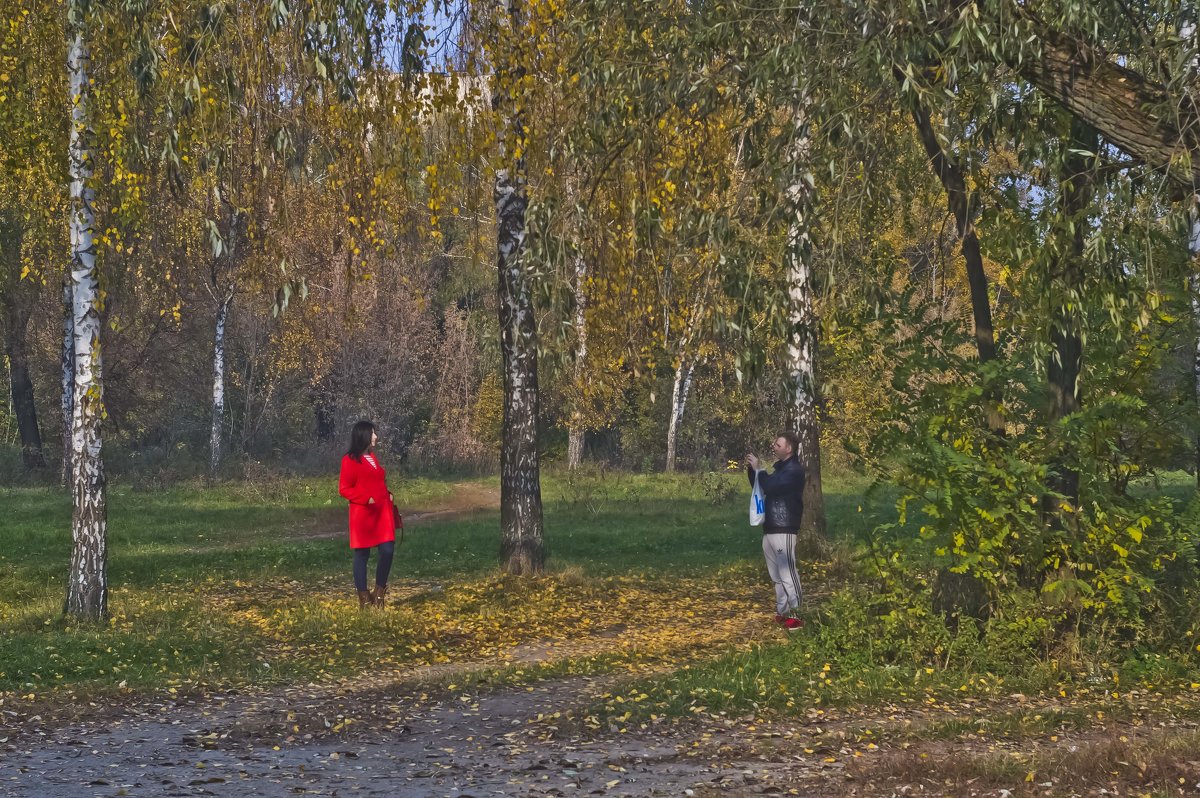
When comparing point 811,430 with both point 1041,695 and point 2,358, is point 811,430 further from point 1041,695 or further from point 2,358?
point 2,358

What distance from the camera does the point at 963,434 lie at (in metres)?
9.55

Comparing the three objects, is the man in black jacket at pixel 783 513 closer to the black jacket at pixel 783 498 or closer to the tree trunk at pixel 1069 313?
the black jacket at pixel 783 498

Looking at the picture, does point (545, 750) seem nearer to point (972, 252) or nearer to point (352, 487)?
point (972, 252)

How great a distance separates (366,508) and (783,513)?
4.12m

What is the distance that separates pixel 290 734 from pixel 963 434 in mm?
5196

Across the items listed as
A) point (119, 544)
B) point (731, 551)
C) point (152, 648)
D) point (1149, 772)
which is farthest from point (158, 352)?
point (1149, 772)

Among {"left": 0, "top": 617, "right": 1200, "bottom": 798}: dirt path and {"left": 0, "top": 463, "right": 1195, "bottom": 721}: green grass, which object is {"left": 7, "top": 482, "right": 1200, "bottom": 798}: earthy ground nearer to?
{"left": 0, "top": 617, "right": 1200, "bottom": 798}: dirt path

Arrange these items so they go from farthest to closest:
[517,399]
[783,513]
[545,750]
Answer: [517,399]
[783,513]
[545,750]

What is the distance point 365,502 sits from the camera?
12.8 metres

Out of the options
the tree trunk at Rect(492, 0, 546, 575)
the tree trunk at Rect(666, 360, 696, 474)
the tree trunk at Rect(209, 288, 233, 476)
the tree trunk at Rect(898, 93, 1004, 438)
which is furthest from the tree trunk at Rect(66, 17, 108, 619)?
the tree trunk at Rect(666, 360, 696, 474)

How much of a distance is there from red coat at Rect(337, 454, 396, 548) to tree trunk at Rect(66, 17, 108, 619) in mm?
2281

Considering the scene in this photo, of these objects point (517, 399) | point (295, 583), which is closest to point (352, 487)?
point (517, 399)

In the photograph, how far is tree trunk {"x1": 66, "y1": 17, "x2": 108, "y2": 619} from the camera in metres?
11.2

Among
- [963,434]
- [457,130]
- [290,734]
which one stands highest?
[457,130]
